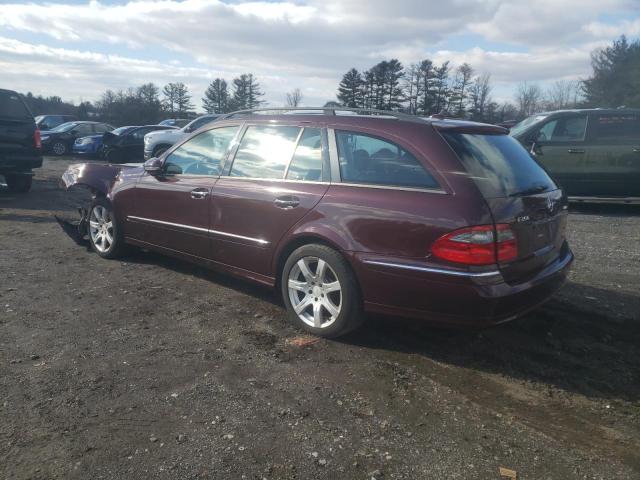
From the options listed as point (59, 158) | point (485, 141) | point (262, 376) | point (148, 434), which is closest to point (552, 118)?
point (485, 141)

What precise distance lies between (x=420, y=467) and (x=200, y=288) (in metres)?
3.18

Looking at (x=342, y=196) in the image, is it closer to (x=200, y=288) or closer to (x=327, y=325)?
(x=327, y=325)

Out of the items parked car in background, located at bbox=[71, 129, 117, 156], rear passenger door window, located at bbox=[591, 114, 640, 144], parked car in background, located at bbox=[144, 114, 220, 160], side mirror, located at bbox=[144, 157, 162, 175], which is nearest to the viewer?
side mirror, located at bbox=[144, 157, 162, 175]

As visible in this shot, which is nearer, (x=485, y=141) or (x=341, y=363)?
(x=341, y=363)

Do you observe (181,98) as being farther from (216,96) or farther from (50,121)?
(50,121)

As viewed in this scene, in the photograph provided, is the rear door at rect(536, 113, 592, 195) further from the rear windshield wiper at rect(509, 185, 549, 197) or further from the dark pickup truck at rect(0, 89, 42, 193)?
the dark pickup truck at rect(0, 89, 42, 193)

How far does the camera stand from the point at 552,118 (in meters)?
9.84

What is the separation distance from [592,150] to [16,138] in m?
10.9

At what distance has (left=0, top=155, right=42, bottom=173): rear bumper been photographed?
10273 mm

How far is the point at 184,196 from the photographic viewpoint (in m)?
5.07

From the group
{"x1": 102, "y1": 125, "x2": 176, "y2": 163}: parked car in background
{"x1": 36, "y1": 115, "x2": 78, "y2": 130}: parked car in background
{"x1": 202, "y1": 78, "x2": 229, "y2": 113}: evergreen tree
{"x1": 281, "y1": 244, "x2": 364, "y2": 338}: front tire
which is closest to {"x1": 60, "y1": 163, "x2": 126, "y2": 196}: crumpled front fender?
{"x1": 281, "y1": 244, "x2": 364, "y2": 338}: front tire

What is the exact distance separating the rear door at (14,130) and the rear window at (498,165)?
9583mm

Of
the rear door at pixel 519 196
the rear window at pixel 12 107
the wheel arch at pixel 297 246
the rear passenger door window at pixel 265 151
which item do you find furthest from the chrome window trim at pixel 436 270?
the rear window at pixel 12 107

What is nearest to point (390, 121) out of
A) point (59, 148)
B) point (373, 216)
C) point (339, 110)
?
point (339, 110)
